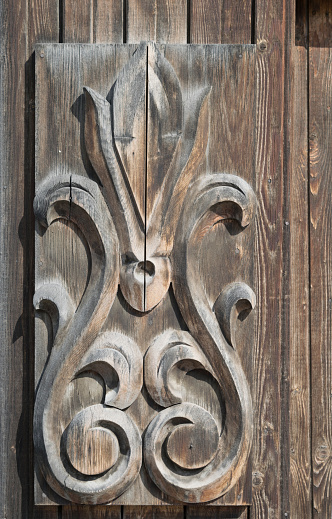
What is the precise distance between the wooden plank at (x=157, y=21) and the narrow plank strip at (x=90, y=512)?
1.23m

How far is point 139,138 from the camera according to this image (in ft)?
4.94

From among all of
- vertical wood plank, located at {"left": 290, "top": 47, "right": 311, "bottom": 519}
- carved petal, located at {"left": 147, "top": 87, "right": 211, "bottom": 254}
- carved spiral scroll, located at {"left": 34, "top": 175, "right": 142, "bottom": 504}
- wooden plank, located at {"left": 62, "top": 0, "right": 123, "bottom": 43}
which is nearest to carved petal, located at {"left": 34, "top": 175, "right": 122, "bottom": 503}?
carved spiral scroll, located at {"left": 34, "top": 175, "right": 142, "bottom": 504}

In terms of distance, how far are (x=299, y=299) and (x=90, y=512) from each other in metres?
0.80

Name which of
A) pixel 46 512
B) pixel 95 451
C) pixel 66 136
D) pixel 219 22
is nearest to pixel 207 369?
pixel 95 451

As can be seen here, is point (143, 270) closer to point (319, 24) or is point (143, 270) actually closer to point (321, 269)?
point (321, 269)

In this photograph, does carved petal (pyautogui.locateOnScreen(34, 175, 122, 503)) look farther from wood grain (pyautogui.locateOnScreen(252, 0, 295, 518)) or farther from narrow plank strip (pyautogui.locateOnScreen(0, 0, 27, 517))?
wood grain (pyautogui.locateOnScreen(252, 0, 295, 518))

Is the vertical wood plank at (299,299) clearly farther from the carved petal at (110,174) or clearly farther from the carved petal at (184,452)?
the carved petal at (110,174)

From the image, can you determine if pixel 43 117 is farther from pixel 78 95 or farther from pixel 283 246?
pixel 283 246

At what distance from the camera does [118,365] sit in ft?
4.83

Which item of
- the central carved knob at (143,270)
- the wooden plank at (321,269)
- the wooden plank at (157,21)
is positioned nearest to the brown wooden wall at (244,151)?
the wooden plank at (157,21)

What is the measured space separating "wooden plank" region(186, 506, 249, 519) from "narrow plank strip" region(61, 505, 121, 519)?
0.19 meters

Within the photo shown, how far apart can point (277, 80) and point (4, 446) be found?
1.21m

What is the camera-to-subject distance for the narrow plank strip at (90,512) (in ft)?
5.01

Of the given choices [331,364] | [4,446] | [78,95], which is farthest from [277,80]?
[4,446]
